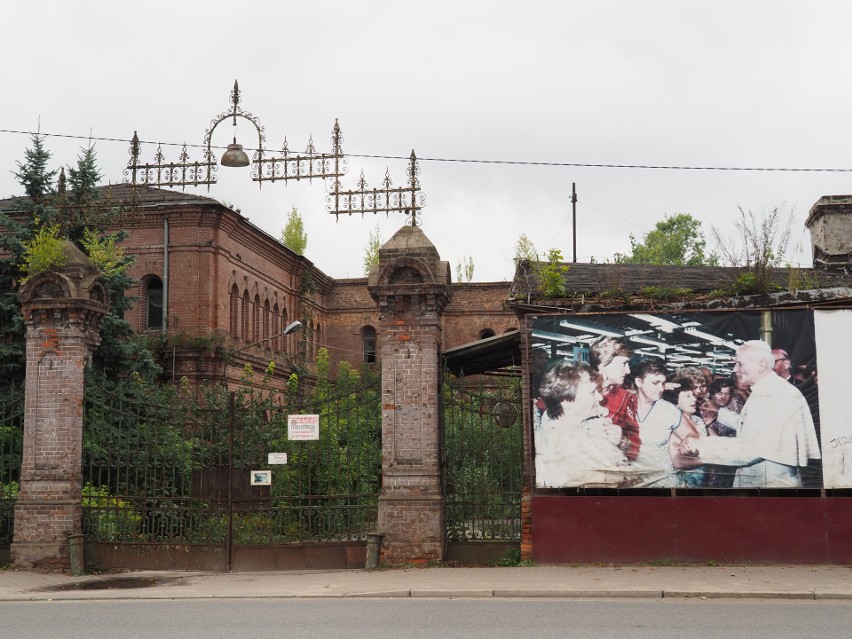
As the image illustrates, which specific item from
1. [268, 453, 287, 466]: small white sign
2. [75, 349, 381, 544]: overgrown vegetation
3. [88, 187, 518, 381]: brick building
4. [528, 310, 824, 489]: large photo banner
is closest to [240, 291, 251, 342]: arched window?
[88, 187, 518, 381]: brick building

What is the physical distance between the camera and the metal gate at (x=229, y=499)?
15195 millimetres

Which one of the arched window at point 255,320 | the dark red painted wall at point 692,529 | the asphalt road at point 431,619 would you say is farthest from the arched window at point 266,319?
the asphalt road at point 431,619

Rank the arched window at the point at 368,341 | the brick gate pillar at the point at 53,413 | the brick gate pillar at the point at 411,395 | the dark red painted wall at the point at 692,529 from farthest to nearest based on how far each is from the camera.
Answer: the arched window at the point at 368,341
the brick gate pillar at the point at 53,413
the brick gate pillar at the point at 411,395
the dark red painted wall at the point at 692,529

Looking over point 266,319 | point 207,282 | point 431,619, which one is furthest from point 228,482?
point 266,319

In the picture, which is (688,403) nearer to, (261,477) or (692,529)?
(692,529)

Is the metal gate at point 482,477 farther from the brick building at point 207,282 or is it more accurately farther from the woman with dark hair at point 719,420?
the brick building at point 207,282


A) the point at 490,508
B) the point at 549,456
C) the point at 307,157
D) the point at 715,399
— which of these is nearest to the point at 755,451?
the point at 715,399

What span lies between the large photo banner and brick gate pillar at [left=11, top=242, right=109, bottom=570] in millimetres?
7137

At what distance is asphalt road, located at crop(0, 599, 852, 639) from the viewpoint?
31.9 ft

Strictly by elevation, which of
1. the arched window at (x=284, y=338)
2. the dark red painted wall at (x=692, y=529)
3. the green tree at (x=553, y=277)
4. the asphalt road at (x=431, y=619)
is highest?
the arched window at (x=284, y=338)

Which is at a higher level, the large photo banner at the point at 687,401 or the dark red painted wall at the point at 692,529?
the large photo banner at the point at 687,401

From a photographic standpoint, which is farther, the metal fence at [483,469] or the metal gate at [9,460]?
the metal gate at [9,460]

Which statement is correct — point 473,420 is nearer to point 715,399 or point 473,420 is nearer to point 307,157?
point 715,399

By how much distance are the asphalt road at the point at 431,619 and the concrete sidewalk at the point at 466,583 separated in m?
0.31
